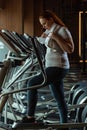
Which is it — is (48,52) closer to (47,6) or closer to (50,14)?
(50,14)

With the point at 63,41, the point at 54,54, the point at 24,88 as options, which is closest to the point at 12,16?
the point at 54,54

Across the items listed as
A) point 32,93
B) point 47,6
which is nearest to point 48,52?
point 32,93

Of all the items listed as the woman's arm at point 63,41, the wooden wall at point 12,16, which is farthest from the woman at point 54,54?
the wooden wall at point 12,16

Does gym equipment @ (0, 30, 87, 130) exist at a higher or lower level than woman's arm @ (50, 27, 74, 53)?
lower

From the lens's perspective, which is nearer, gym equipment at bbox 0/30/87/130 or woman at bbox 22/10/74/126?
gym equipment at bbox 0/30/87/130

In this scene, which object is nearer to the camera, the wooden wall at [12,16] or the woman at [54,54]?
the woman at [54,54]

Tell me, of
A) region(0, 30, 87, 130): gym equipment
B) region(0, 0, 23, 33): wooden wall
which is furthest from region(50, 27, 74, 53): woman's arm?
region(0, 0, 23, 33): wooden wall

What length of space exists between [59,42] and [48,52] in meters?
0.22

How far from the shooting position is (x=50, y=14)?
356cm

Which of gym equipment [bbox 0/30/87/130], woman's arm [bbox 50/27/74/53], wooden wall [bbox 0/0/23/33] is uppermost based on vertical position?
wooden wall [bbox 0/0/23/33]

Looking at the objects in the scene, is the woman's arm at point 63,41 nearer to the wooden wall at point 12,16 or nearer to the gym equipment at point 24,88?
the gym equipment at point 24,88

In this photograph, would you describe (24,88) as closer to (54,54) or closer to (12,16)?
(54,54)

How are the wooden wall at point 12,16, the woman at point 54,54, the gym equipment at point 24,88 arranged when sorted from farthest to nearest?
the wooden wall at point 12,16
the woman at point 54,54
the gym equipment at point 24,88

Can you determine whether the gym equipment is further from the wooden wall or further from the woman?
the wooden wall
